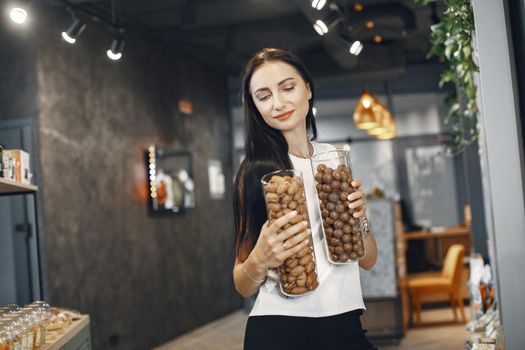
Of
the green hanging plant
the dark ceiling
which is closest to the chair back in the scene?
the dark ceiling

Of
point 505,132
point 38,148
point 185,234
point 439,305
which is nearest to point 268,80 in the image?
point 505,132

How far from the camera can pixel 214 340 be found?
7434mm

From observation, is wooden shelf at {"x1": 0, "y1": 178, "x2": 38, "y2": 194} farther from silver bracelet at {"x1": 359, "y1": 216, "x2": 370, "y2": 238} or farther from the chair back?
the chair back

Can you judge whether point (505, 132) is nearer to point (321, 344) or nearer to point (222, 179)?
point (321, 344)

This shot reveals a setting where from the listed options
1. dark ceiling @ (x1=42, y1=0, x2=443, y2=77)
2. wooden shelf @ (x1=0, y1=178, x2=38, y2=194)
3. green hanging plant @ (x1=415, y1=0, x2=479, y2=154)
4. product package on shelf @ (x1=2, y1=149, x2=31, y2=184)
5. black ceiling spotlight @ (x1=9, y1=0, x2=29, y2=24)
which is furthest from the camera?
dark ceiling @ (x1=42, y1=0, x2=443, y2=77)

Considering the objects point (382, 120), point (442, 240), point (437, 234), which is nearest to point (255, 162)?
point (382, 120)

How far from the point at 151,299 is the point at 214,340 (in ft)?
2.79

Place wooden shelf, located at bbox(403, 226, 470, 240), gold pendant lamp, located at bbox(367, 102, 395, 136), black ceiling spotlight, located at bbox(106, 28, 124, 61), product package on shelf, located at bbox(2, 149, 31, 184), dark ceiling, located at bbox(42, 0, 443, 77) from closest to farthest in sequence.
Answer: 1. product package on shelf, located at bbox(2, 149, 31, 184)
2. black ceiling spotlight, located at bbox(106, 28, 124, 61)
3. dark ceiling, located at bbox(42, 0, 443, 77)
4. gold pendant lamp, located at bbox(367, 102, 395, 136)
5. wooden shelf, located at bbox(403, 226, 470, 240)

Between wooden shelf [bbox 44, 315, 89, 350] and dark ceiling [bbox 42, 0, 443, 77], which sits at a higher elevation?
dark ceiling [bbox 42, 0, 443, 77]

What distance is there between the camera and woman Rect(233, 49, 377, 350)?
1.47 meters

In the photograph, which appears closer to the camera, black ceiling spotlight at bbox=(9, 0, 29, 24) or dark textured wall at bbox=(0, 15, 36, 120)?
black ceiling spotlight at bbox=(9, 0, 29, 24)

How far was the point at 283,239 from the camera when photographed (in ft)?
4.49

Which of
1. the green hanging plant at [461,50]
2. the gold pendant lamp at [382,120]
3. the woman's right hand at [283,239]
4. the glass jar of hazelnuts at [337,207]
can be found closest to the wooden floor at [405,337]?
the gold pendant lamp at [382,120]

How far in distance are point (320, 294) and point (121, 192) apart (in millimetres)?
5392
